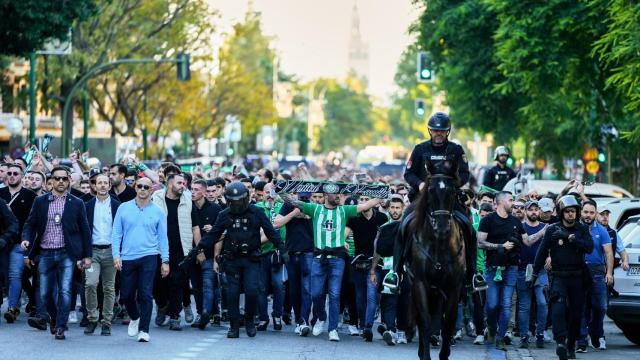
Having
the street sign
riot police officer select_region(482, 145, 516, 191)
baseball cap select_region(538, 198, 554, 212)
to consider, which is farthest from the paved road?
the street sign

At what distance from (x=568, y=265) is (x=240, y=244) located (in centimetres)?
393

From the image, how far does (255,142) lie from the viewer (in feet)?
405

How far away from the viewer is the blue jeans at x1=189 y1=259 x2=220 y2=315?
19484 millimetres

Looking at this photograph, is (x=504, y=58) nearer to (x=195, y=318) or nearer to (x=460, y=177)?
(x=195, y=318)

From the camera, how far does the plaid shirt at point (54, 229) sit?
1755cm

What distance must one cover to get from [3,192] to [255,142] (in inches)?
4068

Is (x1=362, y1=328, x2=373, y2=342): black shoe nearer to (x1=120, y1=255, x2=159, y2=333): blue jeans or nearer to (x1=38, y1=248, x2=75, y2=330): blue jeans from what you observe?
(x1=120, y1=255, x2=159, y2=333): blue jeans

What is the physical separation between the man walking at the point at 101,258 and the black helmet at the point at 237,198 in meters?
1.38

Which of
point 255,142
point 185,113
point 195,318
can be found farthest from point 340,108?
point 195,318

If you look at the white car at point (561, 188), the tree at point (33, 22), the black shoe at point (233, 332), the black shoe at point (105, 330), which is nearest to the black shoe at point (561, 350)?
the black shoe at point (233, 332)

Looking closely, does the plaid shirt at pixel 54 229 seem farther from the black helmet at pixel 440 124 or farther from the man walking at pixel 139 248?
the black helmet at pixel 440 124

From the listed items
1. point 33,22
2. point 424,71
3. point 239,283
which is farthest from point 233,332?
point 424,71

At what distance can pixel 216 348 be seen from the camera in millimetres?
17031

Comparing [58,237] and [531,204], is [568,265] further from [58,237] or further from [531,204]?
[58,237]
